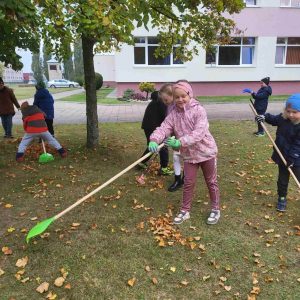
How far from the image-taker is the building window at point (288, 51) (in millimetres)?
22844

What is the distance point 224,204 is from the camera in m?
5.20

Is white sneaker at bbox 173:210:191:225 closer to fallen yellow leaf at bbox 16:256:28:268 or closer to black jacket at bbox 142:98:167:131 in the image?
fallen yellow leaf at bbox 16:256:28:268

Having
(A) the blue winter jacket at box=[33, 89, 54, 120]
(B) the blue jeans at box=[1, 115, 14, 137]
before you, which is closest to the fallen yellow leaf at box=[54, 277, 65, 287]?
(A) the blue winter jacket at box=[33, 89, 54, 120]

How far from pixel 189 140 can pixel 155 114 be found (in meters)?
2.15

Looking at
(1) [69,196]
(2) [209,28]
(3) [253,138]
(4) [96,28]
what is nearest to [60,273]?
(1) [69,196]

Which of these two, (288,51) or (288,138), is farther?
(288,51)

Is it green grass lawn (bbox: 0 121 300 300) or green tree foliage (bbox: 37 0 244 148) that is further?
green tree foliage (bbox: 37 0 244 148)

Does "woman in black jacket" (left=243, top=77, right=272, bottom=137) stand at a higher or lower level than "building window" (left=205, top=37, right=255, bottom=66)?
lower

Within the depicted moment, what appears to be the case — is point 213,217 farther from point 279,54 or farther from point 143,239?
point 279,54

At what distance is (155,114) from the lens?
6172 mm

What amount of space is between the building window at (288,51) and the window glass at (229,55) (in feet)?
8.56

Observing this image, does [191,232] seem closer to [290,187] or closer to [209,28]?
[290,187]

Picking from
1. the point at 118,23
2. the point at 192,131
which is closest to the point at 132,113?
the point at 118,23

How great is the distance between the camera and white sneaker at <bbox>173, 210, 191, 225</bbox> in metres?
4.59
